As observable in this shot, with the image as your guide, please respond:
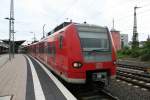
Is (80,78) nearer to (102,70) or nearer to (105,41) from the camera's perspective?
(102,70)

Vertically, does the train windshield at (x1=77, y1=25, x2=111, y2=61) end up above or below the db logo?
above

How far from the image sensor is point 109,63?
366 inches

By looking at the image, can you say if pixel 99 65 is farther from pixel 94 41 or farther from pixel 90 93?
pixel 90 93

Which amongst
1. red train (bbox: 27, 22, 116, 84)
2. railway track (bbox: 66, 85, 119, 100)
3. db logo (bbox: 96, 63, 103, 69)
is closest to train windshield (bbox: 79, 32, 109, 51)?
red train (bbox: 27, 22, 116, 84)

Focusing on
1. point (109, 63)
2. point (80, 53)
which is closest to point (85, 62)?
point (80, 53)

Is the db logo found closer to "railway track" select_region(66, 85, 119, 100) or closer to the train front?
the train front

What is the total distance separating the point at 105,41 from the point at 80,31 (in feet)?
3.51

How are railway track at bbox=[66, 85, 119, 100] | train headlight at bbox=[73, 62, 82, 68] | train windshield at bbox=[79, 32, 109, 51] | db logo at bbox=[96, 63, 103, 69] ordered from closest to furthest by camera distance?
railway track at bbox=[66, 85, 119, 100]
train headlight at bbox=[73, 62, 82, 68]
db logo at bbox=[96, 63, 103, 69]
train windshield at bbox=[79, 32, 109, 51]

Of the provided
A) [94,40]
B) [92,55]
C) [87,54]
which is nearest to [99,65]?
[92,55]

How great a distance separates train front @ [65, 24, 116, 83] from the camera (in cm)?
A: 867

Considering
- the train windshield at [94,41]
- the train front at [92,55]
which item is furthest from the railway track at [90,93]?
the train windshield at [94,41]

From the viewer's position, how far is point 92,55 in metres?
8.92

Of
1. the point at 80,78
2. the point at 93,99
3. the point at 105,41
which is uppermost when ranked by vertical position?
the point at 105,41

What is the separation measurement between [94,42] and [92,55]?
59 centimetres
